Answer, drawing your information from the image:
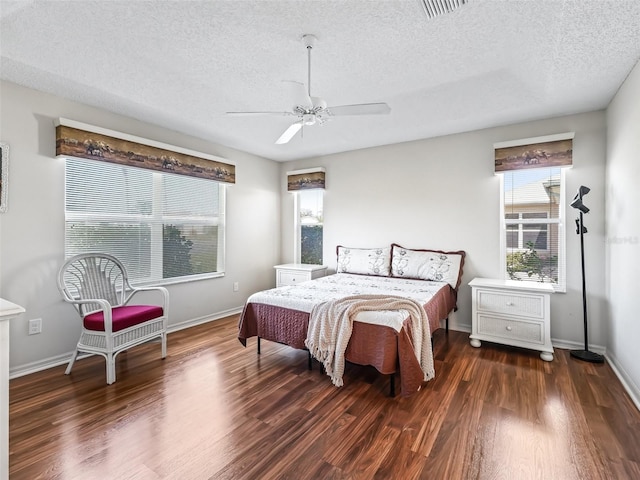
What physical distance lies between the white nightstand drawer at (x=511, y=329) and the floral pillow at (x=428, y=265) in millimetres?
554

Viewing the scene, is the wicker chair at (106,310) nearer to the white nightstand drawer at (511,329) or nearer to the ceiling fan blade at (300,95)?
the ceiling fan blade at (300,95)

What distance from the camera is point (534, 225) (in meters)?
3.54

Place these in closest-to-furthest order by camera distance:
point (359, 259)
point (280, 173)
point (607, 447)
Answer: point (607, 447)
point (359, 259)
point (280, 173)

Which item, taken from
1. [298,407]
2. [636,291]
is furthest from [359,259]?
[636,291]

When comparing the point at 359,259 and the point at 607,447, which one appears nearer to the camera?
the point at 607,447

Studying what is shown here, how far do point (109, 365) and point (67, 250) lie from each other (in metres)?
1.28

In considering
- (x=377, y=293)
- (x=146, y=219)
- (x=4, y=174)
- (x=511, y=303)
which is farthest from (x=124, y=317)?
(x=511, y=303)

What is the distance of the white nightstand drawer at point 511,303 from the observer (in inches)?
120

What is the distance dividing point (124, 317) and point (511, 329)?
3.72 metres

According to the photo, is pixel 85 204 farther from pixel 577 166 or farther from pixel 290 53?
pixel 577 166

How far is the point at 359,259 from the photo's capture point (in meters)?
4.45

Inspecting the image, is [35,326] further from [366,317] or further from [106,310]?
A: [366,317]

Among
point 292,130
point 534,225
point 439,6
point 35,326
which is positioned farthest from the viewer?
point 534,225

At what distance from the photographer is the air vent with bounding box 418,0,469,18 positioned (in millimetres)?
1729
